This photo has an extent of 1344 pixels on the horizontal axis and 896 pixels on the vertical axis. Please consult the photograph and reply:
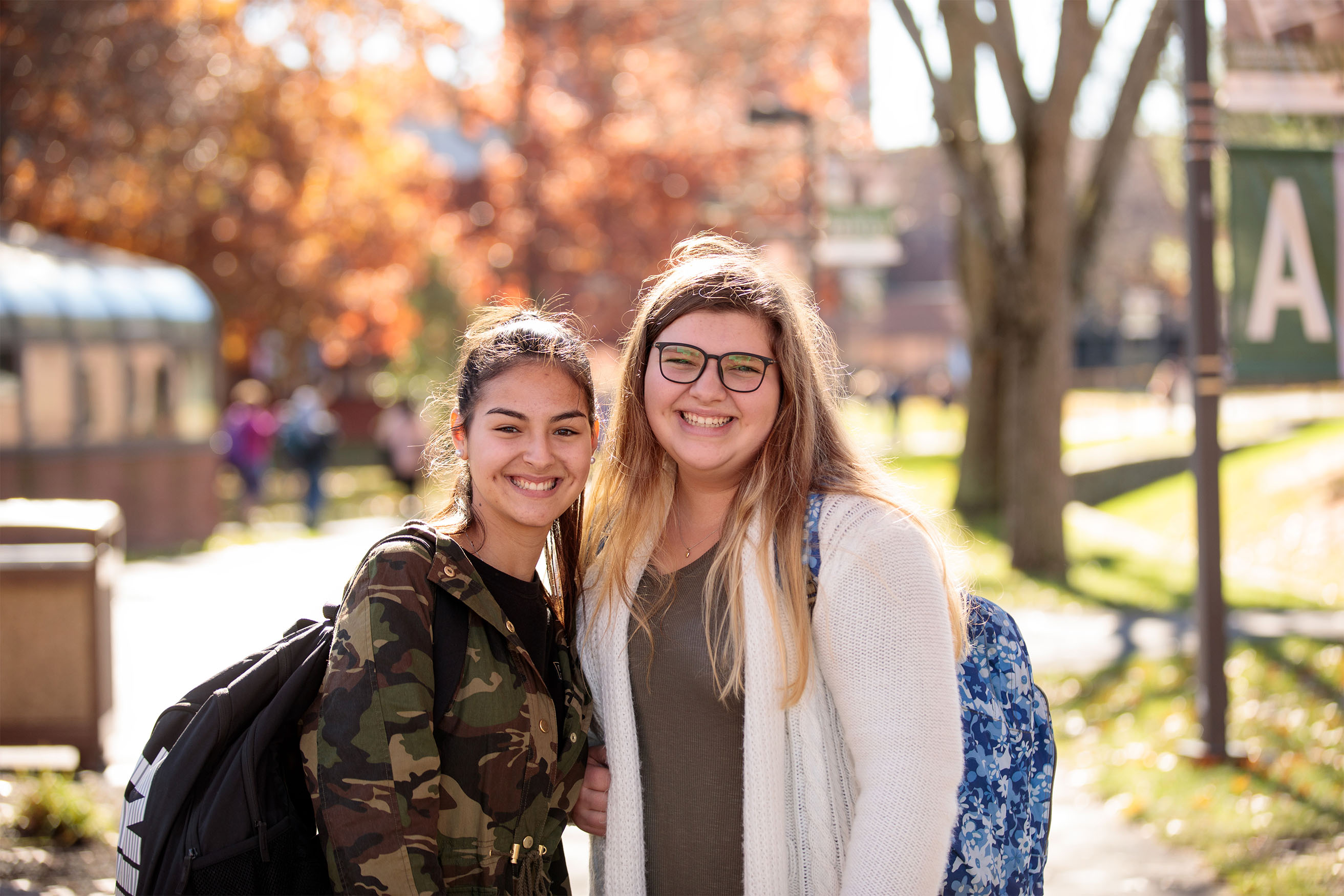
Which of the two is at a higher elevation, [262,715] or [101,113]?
[101,113]

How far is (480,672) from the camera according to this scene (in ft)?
7.73

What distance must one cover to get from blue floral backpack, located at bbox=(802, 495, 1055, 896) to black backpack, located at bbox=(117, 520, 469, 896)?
3.26 feet

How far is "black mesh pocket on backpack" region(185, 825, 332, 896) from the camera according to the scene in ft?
7.23

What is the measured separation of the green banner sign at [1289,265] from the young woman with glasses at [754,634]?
12.2 feet

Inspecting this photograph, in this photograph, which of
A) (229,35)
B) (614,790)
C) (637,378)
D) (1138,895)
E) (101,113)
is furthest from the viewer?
(229,35)

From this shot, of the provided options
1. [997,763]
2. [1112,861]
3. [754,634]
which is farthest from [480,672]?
[1112,861]

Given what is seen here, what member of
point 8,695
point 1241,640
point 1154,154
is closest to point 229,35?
point 8,695

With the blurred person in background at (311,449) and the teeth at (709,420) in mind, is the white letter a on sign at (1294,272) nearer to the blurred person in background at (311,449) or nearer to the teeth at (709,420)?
the teeth at (709,420)

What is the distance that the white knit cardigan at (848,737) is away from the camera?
2285 mm

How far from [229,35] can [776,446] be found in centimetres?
1873

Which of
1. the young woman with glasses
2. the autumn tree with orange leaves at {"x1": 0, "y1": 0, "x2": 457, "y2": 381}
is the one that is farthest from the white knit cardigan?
the autumn tree with orange leaves at {"x1": 0, "y1": 0, "x2": 457, "y2": 381}

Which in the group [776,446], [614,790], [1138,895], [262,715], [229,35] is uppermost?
[229,35]

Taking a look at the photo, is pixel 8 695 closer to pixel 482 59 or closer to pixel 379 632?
pixel 379 632

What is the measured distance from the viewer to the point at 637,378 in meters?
2.79
